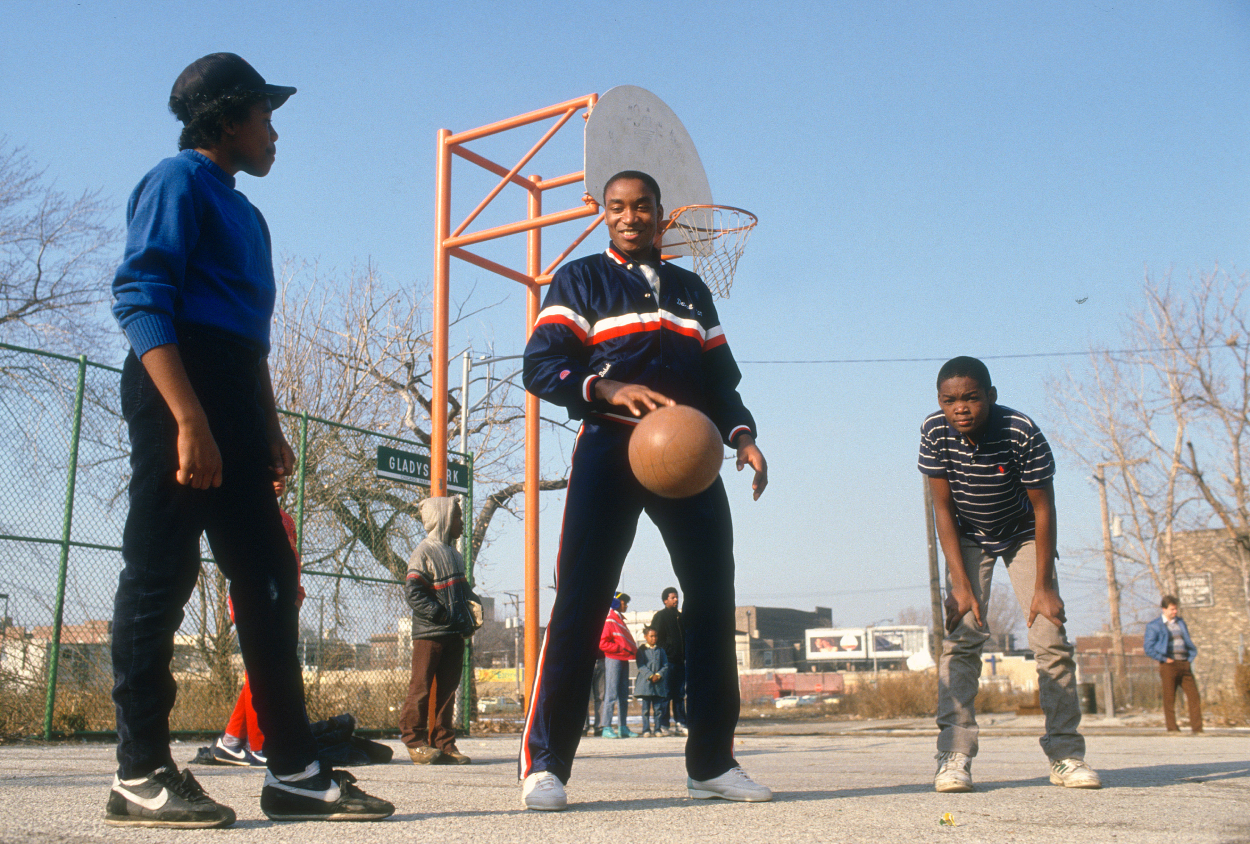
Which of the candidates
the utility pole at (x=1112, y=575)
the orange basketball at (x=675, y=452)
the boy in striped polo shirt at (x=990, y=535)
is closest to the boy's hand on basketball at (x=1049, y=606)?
the boy in striped polo shirt at (x=990, y=535)

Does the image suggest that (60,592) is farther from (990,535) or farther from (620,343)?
(990,535)

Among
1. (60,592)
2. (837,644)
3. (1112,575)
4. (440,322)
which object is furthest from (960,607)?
(837,644)

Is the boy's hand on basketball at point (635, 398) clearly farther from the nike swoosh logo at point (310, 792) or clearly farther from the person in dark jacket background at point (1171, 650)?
the person in dark jacket background at point (1171, 650)

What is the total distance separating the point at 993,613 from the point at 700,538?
4420 inches

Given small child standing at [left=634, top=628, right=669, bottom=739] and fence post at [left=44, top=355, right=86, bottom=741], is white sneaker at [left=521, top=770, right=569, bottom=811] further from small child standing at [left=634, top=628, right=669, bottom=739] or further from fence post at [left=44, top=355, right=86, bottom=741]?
small child standing at [left=634, top=628, right=669, bottom=739]

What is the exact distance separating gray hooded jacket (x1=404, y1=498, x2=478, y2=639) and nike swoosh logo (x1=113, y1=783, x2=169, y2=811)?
436 centimetres

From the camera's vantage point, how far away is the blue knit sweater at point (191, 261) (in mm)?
2895

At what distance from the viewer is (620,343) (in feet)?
12.4

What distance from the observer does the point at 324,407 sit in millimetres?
21625

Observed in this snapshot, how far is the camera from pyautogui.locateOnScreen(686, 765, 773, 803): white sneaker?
Result: 359 centimetres

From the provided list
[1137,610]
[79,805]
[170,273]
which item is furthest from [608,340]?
[1137,610]

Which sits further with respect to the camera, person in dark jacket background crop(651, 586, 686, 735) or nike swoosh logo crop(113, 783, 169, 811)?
person in dark jacket background crop(651, 586, 686, 735)

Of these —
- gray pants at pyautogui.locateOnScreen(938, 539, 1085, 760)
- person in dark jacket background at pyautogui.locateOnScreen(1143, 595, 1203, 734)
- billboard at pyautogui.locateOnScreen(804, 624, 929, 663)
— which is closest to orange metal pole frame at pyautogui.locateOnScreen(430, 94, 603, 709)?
gray pants at pyautogui.locateOnScreen(938, 539, 1085, 760)

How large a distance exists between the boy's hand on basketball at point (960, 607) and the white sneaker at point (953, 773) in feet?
1.78
